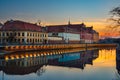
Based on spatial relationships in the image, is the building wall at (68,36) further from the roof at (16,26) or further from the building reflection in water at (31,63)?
the building reflection in water at (31,63)

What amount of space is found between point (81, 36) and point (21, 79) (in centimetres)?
10481

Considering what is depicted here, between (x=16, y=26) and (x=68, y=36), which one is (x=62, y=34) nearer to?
(x=68, y=36)

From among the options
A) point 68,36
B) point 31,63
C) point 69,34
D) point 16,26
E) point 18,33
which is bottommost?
point 31,63

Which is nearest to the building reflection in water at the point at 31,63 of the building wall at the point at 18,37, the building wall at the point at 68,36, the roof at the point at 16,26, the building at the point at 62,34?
the building wall at the point at 18,37

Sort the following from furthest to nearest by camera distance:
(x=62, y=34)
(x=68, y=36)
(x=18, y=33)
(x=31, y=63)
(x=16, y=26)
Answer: (x=68, y=36), (x=62, y=34), (x=16, y=26), (x=18, y=33), (x=31, y=63)

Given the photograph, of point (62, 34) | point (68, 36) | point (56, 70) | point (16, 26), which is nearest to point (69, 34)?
point (68, 36)

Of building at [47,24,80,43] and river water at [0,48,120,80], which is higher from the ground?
building at [47,24,80,43]

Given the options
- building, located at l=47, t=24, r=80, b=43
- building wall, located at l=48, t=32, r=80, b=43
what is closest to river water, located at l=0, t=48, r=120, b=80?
building, located at l=47, t=24, r=80, b=43

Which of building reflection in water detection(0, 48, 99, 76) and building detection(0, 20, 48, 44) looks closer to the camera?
building reflection in water detection(0, 48, 99, 76)

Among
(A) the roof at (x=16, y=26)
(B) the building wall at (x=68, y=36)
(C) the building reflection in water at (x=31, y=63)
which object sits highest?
(A) the roof at (x=16, y=26)

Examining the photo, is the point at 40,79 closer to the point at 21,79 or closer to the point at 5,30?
the point at 21,79

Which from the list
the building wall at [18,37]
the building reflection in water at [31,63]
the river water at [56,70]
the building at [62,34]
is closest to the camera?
the river water at [56,70]

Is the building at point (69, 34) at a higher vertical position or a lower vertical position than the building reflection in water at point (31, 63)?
higher

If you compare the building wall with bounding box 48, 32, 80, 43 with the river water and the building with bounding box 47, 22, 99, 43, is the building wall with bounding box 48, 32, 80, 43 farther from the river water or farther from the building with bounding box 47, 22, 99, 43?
the river water
